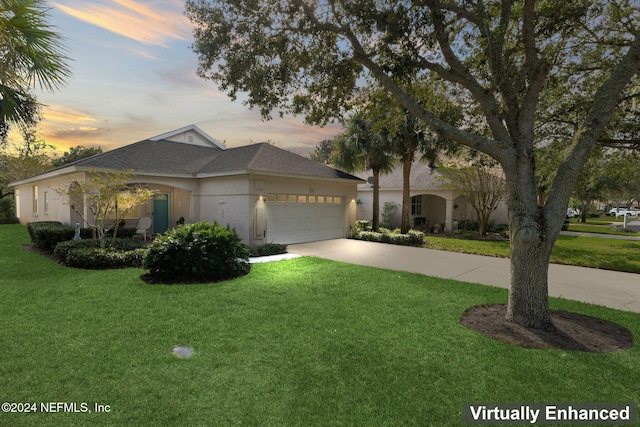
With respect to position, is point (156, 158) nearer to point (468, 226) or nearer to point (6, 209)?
point (6, 209)

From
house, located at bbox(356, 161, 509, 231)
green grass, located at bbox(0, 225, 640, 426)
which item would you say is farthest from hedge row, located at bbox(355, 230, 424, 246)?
green grass, located at bbox(0, 225, 640, 426)

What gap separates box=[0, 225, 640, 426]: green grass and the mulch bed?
0.23m

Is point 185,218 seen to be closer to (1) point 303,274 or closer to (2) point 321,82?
(1) point 303,274

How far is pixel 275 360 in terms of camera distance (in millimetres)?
4117

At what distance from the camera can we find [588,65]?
8953mm

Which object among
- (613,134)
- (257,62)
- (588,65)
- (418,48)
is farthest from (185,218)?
(613,134)

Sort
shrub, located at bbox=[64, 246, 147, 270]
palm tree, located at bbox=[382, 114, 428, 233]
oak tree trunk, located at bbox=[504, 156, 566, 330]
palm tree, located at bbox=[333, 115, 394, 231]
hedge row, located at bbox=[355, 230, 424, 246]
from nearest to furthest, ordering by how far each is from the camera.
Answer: oak tree trunk, located at bbox=[504, 156, 566, 330] < shrub, located at bbox=[64, 246, 147, 270] < hedge row, located at bbox=[355, 230, 424, 246] < palm tree, located at bbox=[382, 114, 428, 233] < palm tree, located at bbox=[333, 115, 394, 231]

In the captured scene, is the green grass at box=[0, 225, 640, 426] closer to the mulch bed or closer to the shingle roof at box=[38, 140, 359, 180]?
the mulch bed

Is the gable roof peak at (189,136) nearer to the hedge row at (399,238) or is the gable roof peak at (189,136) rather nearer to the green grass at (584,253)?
the hedge row at (399,238)

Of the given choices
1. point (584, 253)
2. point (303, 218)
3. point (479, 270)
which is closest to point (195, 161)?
point (303, 218)

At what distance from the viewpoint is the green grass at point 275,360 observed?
3.20 meters

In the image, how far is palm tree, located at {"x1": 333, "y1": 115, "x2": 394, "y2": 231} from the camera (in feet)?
55.5

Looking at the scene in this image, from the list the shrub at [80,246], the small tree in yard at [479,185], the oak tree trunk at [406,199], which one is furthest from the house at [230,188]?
the small tree in yard at [479,185]

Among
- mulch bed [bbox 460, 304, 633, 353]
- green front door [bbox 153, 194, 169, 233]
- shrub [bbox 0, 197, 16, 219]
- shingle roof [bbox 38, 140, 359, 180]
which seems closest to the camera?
mulch bed [bbox 460, 304, 633, 353]
